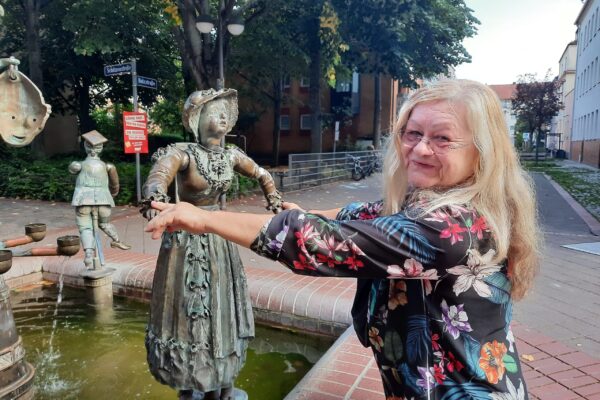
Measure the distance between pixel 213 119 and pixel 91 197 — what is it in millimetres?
2759

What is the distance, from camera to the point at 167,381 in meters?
2.45

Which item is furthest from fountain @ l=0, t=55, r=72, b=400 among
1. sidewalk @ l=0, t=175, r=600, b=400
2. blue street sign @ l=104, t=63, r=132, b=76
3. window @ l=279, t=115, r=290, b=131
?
window @ l=279, t=115, r=290, b=131

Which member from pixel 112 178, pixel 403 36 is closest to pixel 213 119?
pixel 112 178

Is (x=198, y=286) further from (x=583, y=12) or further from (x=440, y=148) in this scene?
(x=583, y=12)

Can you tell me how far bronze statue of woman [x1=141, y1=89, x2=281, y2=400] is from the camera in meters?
2.42

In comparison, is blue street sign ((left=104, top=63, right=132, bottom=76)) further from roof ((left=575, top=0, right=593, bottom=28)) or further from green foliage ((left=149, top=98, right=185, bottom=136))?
roof ((left=575, top=0, right=593, bottom=28))

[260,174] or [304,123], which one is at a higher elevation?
[304,123]

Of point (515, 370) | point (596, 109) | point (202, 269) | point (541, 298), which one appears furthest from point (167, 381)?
point (596, 109)

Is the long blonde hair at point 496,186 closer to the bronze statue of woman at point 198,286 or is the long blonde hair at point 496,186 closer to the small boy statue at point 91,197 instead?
the bronze statue of woman at point 198,286

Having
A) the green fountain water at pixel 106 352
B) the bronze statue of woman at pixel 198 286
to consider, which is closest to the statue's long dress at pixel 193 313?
the bronze statue of woman at pixel 198 286

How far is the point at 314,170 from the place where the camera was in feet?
53.1

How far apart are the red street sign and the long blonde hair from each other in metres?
8.90

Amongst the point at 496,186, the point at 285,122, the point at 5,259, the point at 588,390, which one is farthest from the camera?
the point at 285,122

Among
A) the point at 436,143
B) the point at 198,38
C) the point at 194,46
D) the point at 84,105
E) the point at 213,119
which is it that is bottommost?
the point at 436,143
